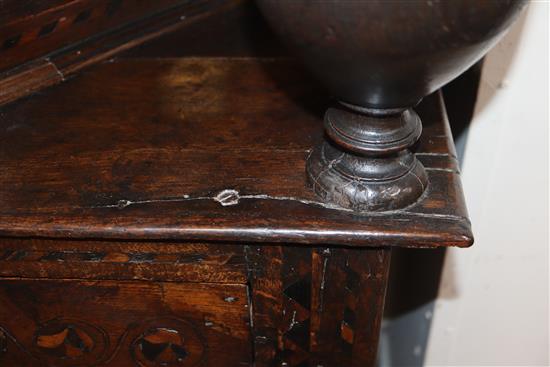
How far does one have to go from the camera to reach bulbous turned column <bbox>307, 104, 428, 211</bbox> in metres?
0.62

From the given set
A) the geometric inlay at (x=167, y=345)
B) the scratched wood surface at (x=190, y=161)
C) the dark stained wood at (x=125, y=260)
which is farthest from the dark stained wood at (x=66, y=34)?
the geometric inlay at (x=167, y=345)

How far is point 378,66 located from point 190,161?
283mm

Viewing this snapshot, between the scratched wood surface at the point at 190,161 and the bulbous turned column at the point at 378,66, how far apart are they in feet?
0.10

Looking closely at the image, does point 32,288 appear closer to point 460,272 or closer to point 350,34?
point 350,34

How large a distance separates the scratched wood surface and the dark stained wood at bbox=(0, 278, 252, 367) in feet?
0.34

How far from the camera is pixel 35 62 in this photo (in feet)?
2.83

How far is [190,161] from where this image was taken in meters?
0.73

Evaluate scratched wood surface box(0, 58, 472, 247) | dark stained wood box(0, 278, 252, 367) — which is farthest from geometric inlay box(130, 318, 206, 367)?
scratched wood surface box(0, 58, 472, 247)

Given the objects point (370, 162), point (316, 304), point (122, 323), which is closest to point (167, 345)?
point (122, 323)

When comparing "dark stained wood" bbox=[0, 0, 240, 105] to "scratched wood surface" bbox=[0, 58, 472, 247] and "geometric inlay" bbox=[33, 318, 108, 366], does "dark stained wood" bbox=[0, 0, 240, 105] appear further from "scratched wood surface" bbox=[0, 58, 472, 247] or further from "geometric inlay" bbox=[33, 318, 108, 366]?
"geometric inlay" bbox=[33, 318, 108, 366]

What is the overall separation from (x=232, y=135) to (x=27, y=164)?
24 centimetres

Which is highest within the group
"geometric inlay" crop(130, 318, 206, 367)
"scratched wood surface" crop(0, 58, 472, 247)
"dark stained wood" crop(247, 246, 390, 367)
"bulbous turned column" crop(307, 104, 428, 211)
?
"bulbous turned column" crop(307, 104, 428, 211)

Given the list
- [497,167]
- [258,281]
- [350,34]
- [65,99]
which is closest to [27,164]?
[65,99]

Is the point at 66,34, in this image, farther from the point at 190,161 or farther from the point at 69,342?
the point at 69,342
